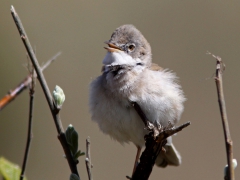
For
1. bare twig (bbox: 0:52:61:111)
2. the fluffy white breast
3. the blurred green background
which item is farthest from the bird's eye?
the blurred green background

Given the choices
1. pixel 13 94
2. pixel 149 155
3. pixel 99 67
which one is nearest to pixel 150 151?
pixel 149 155

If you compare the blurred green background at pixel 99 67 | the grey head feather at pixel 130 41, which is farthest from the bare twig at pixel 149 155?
the blurred green background at pixel 99 67

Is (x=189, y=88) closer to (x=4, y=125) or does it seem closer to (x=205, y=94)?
(x=205, y=94)

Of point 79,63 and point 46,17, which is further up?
point 46,17

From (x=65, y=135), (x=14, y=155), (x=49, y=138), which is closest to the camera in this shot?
(x=65, y=135)

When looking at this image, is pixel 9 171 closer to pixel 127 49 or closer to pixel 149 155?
pixel 149 155

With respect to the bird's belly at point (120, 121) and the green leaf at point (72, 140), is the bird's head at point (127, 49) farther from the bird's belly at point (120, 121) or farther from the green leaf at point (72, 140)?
the green leaf at point (72, 140)

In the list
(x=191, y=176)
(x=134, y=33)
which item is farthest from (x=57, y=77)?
(x=134, y=33)
